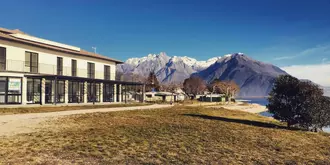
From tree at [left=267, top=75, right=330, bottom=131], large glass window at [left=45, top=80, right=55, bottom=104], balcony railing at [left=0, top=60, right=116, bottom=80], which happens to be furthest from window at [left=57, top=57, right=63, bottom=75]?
tree at [left=267, top=75, right=330, bottom=131]

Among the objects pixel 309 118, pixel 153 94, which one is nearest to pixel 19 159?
pixel 309 118

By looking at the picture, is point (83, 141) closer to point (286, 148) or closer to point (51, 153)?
point (51, 153)

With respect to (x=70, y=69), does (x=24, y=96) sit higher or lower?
lower

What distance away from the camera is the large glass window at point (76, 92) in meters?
37.1

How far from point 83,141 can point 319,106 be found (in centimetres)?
1604

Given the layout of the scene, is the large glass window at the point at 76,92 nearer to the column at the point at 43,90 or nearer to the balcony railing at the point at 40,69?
the balcony railing at the point at 40,69

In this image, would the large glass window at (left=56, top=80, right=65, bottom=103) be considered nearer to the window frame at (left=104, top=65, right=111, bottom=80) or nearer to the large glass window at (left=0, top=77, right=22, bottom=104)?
the large glass window at (left=0, top=77, right=22, bottom=104)

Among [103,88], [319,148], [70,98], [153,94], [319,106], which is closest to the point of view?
[319,148]

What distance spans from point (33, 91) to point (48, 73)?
11.2ft

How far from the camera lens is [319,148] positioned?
11.3 metres

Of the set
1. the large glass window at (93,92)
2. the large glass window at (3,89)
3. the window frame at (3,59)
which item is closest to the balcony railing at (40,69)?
the window frame at (3,59)

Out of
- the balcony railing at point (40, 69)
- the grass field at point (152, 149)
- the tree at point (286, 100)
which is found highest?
the balcony railing at point (40, 69)

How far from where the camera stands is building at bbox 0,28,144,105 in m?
28.9

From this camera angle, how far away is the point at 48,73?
3381 centimetres
